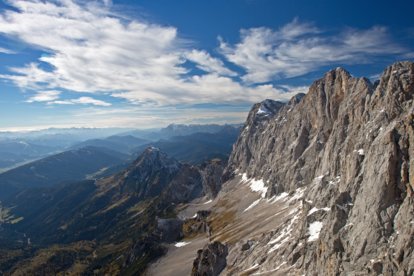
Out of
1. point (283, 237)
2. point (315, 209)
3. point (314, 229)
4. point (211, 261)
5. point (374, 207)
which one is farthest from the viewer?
point (211, 261)

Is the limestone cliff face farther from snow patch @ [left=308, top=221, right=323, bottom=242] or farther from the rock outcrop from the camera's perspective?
the rock outcrop

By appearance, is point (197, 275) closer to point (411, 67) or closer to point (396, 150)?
point (396, 150)

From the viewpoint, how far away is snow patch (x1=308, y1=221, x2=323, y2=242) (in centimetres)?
11163

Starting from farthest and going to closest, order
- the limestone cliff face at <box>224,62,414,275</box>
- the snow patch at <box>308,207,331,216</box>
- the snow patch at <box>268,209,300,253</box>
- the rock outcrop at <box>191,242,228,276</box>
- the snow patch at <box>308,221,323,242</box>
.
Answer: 1. the rock outcrop at <box>191,242,228,276</box>
2. the snow patch at <box>268,209,300,253</box>
3. the snow patch at <box>308,207,331,216</box>
4. the snow patch at <box>308,221,323,242</box>
5. the limestone cliff face at <box>224,62,414,275</box>

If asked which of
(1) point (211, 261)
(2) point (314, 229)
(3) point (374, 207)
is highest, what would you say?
(3) point (374, 207)

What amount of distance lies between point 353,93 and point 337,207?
89.4 m

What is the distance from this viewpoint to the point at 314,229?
115938 mm

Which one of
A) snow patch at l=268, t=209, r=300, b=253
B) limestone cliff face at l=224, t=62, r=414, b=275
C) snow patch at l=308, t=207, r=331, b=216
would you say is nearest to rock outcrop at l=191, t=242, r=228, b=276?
snow patch at l=268, t=209, r=300, b=253

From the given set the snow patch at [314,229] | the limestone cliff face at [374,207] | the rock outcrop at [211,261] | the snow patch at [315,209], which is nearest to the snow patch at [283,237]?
the limestone cliff face at [374,207]

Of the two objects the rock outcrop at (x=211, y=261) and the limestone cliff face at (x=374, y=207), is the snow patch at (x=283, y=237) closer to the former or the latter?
the limestone cliff face at (x=374, y=207)

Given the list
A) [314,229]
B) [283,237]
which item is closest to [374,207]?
[314,229]

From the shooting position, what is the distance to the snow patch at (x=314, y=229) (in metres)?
112

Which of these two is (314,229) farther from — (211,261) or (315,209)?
(211,261)

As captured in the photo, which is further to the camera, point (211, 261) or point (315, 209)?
point (211, 261)
